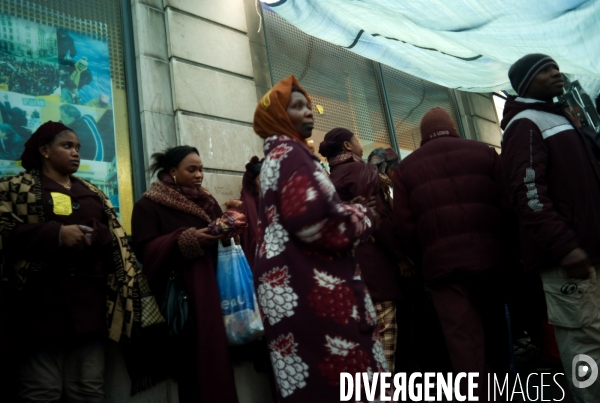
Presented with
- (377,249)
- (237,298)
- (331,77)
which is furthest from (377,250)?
(331,77)

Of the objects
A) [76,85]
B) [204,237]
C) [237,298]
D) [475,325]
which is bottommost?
[475,325]

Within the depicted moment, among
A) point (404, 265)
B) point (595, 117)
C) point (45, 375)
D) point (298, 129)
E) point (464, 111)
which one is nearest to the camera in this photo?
point (298, 129)

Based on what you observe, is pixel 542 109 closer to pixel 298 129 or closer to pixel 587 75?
pixel 298 129

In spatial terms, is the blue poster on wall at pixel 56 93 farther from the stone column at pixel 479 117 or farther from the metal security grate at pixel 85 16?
the stone column at pixel 479 117

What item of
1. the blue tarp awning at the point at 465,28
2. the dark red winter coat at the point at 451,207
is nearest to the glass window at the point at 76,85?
the blue tarp awning at the point at 465,28

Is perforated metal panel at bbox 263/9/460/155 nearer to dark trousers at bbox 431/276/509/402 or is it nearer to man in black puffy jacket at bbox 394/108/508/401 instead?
man in black puffy jacket at bbox 394/108/508/401

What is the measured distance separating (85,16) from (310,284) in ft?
11.5

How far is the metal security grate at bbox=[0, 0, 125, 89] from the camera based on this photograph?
11.6 feet

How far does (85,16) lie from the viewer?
12.6 feet

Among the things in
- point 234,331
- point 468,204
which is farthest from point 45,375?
point 468,204

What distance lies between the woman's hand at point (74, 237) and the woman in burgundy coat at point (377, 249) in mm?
1577

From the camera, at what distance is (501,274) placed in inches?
103

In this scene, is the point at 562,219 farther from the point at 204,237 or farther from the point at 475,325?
the point at 204,237

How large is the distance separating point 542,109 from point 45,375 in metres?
3.15
